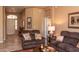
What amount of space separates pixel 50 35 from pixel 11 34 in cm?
138

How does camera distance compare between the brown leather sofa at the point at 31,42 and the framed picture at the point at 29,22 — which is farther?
the framed picture at the point at 29,22

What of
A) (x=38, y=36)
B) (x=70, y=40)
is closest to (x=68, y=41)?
(x=70, y=40)

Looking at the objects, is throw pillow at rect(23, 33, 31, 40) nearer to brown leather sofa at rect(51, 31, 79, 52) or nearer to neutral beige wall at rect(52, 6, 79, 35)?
brown leather sofa at rect(51, 31, 79, 52)

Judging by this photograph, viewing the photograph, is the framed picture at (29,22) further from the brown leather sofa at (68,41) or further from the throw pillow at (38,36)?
the brown leather sofa at (68,41)

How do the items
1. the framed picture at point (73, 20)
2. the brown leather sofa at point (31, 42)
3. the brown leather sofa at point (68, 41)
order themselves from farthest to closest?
1. the framed picture at point (73, 20)
2. the brown leather sofa at point (31, 42)
3. the brown leather sofa at point (68, 41)

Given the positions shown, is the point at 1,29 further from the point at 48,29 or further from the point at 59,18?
the point at 59,18

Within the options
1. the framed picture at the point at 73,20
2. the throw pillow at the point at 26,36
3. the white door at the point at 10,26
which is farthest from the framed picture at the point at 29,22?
the framed picture at the point at 73,20

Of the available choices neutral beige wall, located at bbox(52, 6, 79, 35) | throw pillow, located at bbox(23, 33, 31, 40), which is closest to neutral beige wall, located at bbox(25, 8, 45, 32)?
throw pillow, located at bbox(23, 33, 31, 40)

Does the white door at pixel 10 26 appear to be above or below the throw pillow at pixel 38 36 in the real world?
above

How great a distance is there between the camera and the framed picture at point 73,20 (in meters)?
3.92

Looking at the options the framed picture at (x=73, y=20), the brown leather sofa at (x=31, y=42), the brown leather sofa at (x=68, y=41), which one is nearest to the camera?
the brown leather sofa at (x=68, y=41)

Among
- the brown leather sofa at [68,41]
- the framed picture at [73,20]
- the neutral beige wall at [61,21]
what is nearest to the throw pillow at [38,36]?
the brown leather sofa at [68,41]

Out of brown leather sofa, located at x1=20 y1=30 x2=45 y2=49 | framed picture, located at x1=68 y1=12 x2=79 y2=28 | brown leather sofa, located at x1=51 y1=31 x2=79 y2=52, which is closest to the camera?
brown leather sofa, located at x1=51 y1=31 x2=79 y2=52

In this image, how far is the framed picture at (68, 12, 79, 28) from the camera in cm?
392
